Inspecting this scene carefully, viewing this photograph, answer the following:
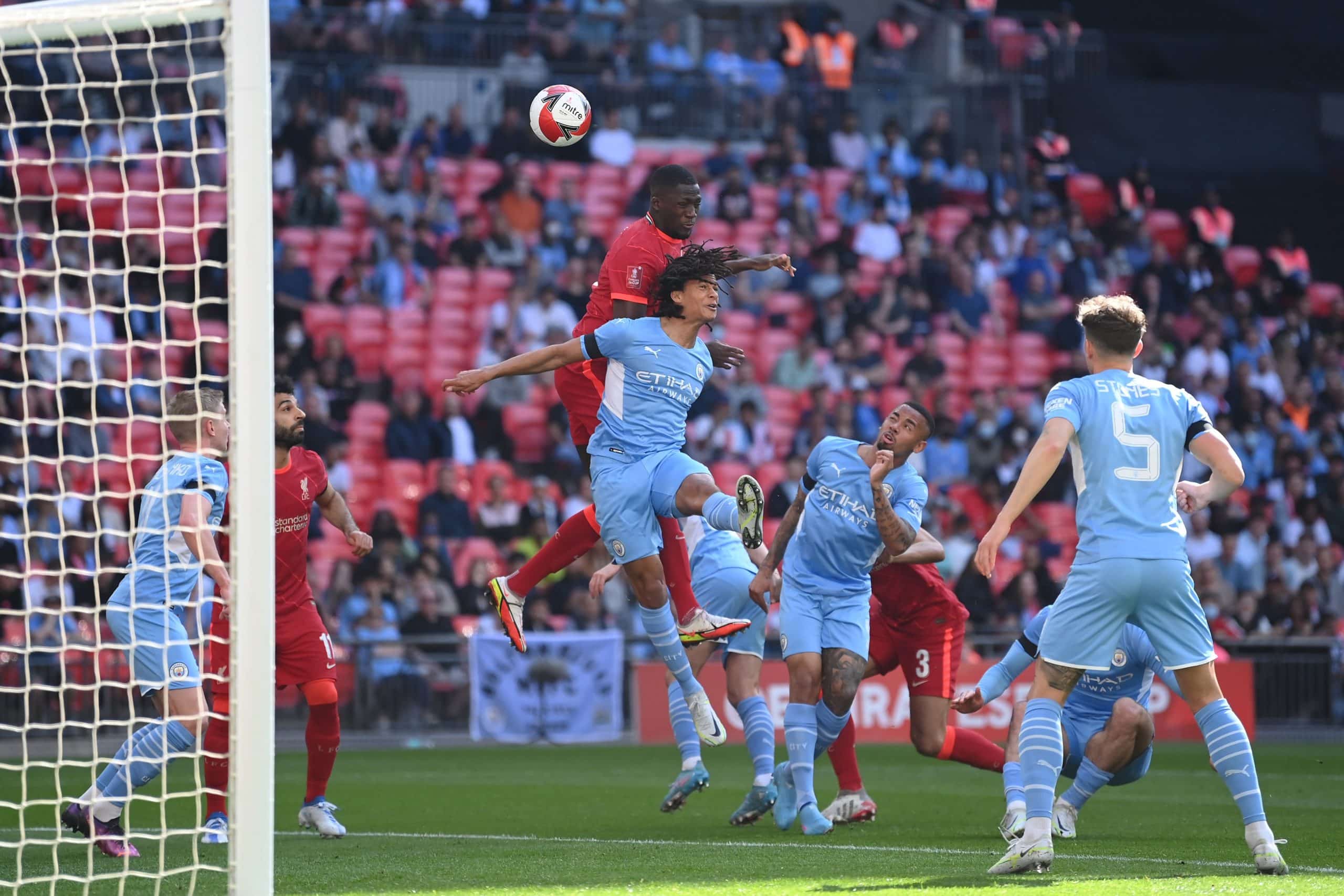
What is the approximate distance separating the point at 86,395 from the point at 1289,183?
705 inches

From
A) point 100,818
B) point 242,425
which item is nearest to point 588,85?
point 100,818

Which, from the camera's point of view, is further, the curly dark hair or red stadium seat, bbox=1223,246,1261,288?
red stadium seat, bbox=1223,246,1261,288

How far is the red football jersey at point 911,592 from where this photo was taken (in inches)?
400

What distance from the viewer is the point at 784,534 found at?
30.4 ft

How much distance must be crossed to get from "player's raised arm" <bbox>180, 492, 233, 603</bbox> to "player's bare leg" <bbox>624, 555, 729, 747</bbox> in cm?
227

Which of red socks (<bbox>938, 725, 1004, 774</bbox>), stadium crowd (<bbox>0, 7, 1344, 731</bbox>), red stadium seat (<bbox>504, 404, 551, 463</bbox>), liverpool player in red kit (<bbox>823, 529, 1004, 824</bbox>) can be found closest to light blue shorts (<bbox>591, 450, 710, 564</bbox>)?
liverpool player in red kit (<bbox>823, 529, 1004, 824</bbox>)

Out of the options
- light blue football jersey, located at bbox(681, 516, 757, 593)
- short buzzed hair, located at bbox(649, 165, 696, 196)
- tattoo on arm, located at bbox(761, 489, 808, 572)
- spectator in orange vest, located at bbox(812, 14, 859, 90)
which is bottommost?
light blue football jersey, located at bbox(681, 516, 757, 593)

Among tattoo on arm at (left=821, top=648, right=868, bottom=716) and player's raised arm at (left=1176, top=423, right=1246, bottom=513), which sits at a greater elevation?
player's raised arm at (left=1176, top=423, right=1246, bottom=513)

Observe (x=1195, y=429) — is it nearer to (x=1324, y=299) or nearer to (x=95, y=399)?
(x=95, y=399)

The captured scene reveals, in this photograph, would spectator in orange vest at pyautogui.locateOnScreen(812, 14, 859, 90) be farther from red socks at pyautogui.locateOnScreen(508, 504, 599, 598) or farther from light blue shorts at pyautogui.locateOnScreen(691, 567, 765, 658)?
red socks at pyautogui.locateOnScreen(508, 504, 599, 598)

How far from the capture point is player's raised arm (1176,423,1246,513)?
7027mm

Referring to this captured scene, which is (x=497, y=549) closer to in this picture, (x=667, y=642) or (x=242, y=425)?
(x=667, y=642)

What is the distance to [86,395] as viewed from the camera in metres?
17.5

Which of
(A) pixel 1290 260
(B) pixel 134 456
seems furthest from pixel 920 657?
(A) pixel 1290 260
